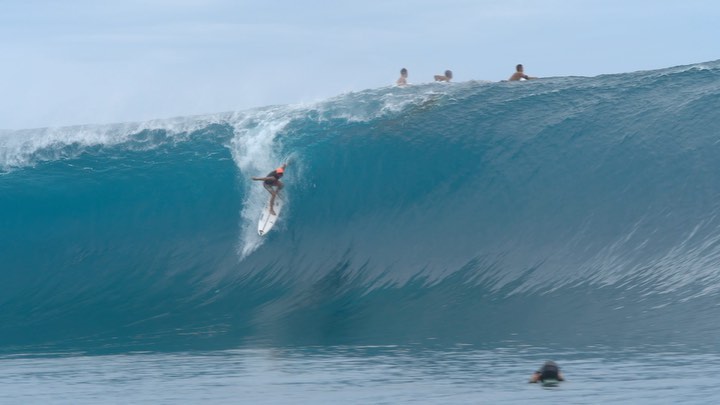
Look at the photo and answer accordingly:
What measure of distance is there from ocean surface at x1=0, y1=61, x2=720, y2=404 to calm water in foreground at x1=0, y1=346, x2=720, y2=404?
52 mm

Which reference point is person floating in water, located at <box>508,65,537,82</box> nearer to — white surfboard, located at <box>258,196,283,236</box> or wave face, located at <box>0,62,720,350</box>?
wave face, located at <box>0,62,720,350</box>

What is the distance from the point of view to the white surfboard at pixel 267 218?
757 inches

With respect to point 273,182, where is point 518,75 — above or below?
above

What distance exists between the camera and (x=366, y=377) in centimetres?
1203

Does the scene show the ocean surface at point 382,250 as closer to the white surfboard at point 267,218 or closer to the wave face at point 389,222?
the wave face at point 389,222

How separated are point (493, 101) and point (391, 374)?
10031 mm

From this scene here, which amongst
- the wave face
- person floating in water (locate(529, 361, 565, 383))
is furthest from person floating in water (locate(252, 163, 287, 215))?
person floating in water (locate(529, 361, 565, 383))

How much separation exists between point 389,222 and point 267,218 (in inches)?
86.4

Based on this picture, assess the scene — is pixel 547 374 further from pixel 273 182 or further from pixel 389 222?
pixel 273 182

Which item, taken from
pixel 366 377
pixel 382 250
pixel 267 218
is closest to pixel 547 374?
pixel 366 377

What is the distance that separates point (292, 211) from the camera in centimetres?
1948

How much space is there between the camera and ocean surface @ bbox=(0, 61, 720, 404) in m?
12.5

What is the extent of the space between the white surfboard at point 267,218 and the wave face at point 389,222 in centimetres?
16

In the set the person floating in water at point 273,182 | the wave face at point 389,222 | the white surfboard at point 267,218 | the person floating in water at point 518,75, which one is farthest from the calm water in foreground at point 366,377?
the person floating in water at point 518,75
